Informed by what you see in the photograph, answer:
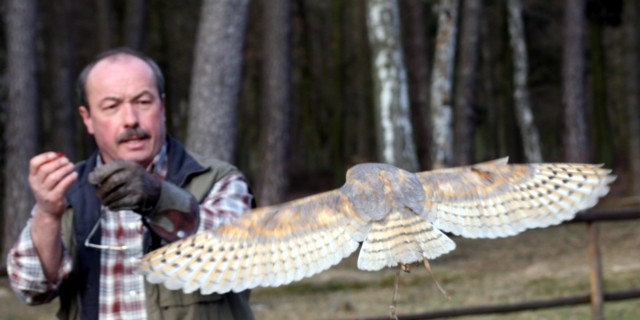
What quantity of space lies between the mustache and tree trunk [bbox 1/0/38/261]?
9498 mm

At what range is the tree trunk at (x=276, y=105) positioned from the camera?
46.2 feet

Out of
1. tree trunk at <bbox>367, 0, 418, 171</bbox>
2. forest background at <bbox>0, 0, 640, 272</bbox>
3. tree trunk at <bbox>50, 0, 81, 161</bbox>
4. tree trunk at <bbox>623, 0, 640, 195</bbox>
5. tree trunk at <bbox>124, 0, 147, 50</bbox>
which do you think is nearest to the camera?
forest background at <bbox>0, 0, 640, 272</bbox>

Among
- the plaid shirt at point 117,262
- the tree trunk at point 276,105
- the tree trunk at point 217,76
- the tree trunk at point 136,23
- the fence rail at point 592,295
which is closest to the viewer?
the plaid shirt at point 117,262

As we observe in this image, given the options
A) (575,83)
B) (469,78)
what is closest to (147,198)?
(469,78)

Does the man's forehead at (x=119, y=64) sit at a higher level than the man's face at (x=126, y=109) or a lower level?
higher

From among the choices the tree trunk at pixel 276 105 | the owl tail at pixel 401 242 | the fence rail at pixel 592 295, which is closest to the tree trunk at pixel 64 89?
the tree trunk at pixel 276 105

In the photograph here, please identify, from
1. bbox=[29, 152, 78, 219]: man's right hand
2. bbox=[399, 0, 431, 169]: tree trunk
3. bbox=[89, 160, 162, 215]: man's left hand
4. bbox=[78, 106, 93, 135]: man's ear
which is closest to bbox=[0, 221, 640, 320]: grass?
bbox=[399, 0, 431, 169]: tree trunk

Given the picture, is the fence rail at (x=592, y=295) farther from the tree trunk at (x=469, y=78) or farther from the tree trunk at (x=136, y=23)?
the tree trunk at (x=136, y=23)

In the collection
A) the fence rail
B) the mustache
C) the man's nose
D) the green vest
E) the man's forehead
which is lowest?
the fence rail

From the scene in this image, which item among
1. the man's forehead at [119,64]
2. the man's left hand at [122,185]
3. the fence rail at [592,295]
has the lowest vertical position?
the fence rail at [592,295]

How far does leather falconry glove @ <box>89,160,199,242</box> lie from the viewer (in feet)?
8.71

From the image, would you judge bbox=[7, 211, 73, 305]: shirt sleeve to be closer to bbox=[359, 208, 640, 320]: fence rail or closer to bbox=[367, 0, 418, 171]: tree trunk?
bbox=[359, 208, 640, 320]: fence rail

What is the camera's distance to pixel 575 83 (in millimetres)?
17500

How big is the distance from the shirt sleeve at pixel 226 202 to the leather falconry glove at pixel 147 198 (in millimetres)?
108
